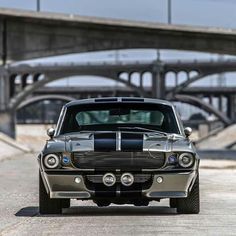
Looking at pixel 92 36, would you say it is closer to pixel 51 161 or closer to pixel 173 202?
pixel 173 202

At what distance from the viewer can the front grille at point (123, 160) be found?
31.9 ft

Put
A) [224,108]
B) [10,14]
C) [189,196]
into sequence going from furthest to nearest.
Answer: [224,108]
[10,14]
[189,196]

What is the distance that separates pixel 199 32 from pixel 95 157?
3967cm

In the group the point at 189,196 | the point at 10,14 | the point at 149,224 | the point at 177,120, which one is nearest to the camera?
the point at 149,224

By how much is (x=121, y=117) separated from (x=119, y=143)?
1.72 meters

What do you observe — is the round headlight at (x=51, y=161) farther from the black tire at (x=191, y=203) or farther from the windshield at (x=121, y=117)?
the black tire at (x=191, y=203)

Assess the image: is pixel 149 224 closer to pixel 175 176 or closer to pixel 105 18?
pixel 175 176

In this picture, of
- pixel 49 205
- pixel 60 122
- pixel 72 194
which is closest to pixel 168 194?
pixel 72 194

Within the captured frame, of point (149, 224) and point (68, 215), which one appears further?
point (68, 215)

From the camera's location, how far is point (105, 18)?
4781 centimetres

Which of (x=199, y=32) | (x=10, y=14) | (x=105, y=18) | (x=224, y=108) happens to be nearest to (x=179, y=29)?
(x=199, y=32)

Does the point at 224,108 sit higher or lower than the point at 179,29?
lower

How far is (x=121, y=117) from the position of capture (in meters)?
11.5

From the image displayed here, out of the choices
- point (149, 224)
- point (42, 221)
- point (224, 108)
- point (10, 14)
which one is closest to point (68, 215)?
point (42, 221)
